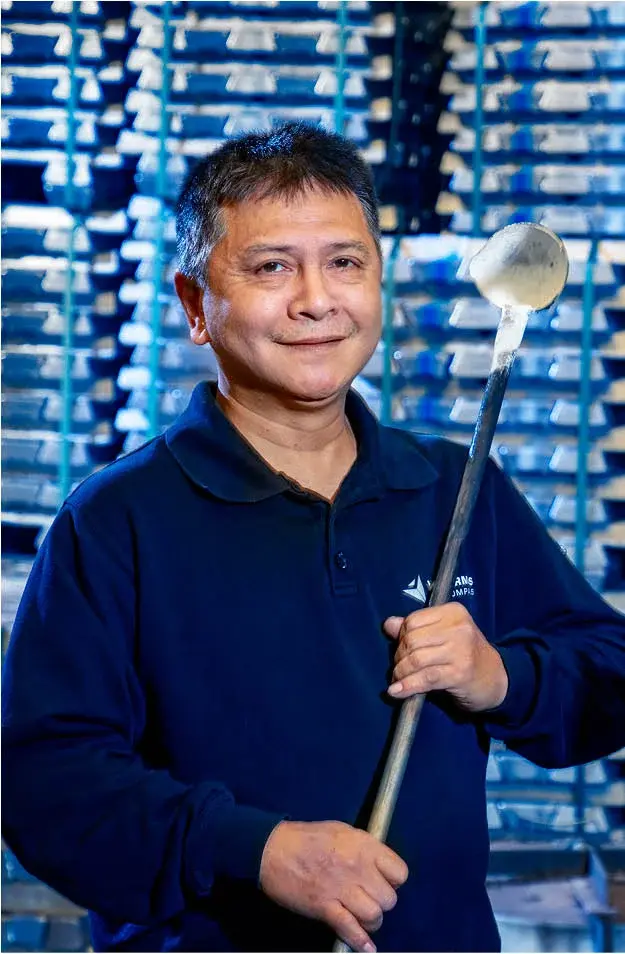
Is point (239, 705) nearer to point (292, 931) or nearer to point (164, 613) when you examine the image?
point (164, 613)

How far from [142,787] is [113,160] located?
2117 mm

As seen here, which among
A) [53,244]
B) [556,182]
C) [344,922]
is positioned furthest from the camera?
[53,244]

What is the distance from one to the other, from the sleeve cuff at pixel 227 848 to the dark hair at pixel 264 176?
79 cm

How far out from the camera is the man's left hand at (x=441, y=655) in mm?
1611

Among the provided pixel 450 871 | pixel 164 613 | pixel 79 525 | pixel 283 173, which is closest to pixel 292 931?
pixel 450 871

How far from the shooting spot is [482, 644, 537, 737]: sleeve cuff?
68.1 inches

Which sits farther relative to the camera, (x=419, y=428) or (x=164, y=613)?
(x=419, y=428)

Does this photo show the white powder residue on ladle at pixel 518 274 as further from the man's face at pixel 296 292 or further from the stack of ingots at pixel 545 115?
the stack of ingots at pixel 545 115

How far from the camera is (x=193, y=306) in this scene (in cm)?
183

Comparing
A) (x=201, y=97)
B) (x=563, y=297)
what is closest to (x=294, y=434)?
(x=563, y=297)

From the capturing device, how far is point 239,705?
1592 mm

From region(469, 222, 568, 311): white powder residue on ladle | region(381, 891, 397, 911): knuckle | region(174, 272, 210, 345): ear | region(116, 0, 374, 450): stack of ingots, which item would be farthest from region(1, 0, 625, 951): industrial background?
region(381, 891, 397, 911): knuckle

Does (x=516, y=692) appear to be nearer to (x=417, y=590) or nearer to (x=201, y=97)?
(x=417, y=590)

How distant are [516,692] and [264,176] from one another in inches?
32.8
